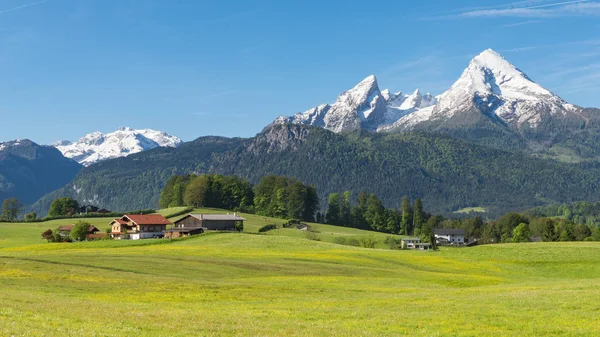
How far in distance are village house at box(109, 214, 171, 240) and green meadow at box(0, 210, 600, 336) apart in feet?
199

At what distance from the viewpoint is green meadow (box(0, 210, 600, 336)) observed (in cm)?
3093

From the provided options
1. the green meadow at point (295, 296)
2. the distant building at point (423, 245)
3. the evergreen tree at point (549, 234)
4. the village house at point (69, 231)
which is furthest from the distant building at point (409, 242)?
the village house at point (69, 231)

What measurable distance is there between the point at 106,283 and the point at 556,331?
36.5 m

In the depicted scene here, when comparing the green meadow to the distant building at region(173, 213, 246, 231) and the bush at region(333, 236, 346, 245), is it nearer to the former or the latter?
the bush at region(333, 236, 346, 245)

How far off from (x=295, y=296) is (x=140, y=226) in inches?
4453

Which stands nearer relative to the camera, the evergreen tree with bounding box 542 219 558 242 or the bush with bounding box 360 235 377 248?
the bush with bounding box 360 235 377 248

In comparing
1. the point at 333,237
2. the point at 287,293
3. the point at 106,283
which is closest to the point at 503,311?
the point at 287,293

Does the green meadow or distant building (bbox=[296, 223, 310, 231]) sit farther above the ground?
distant building (bbox=[296, 223, 310, 231])

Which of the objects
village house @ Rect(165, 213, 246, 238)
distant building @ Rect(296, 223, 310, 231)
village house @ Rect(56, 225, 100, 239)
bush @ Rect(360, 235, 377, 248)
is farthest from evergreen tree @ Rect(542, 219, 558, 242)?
village house @ Rect(56, 225, 100, 239)

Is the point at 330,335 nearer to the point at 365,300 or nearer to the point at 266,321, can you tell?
the point at 266,321

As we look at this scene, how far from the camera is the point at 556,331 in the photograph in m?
31.6

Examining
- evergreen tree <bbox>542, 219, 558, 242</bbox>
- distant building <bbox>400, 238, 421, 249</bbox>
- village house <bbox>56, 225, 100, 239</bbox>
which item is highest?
evergreen tree <bbox>542, 219, 558, 242</bbox>

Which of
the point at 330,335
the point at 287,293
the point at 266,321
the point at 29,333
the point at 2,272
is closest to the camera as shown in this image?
the point at 29,333

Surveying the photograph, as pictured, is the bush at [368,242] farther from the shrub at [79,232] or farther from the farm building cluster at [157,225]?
the shrub at [79,232]
